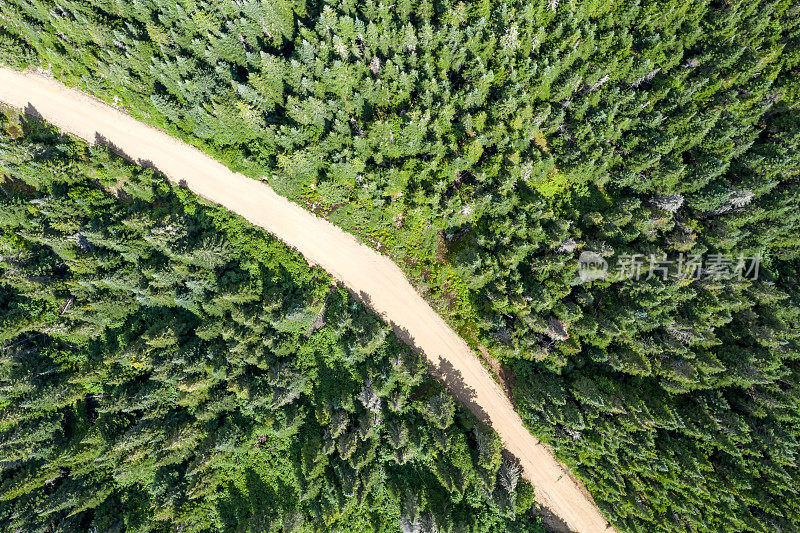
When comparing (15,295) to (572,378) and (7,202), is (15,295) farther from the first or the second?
(572,378)

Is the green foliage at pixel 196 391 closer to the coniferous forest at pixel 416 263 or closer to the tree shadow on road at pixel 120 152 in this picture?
the coniferous forest at pixel 416 263

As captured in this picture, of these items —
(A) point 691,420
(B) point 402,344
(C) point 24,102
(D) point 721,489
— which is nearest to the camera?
(D) point 721,489

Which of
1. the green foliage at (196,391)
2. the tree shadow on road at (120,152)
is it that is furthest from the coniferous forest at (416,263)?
the tree shadow on road at (120,152)

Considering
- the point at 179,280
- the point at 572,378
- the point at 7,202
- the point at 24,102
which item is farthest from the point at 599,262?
the point at 24,102

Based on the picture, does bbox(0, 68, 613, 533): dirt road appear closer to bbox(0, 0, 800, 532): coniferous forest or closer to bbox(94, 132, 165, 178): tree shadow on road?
bbox(94, 132, 165, 178): tree shadow on road

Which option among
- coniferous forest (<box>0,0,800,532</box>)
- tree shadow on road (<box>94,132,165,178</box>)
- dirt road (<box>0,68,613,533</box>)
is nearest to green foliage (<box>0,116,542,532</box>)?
coniferous forest (<box>0,0,800,532</box>)

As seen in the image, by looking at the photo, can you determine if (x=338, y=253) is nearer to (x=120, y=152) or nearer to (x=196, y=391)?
(x=196, y=391)
